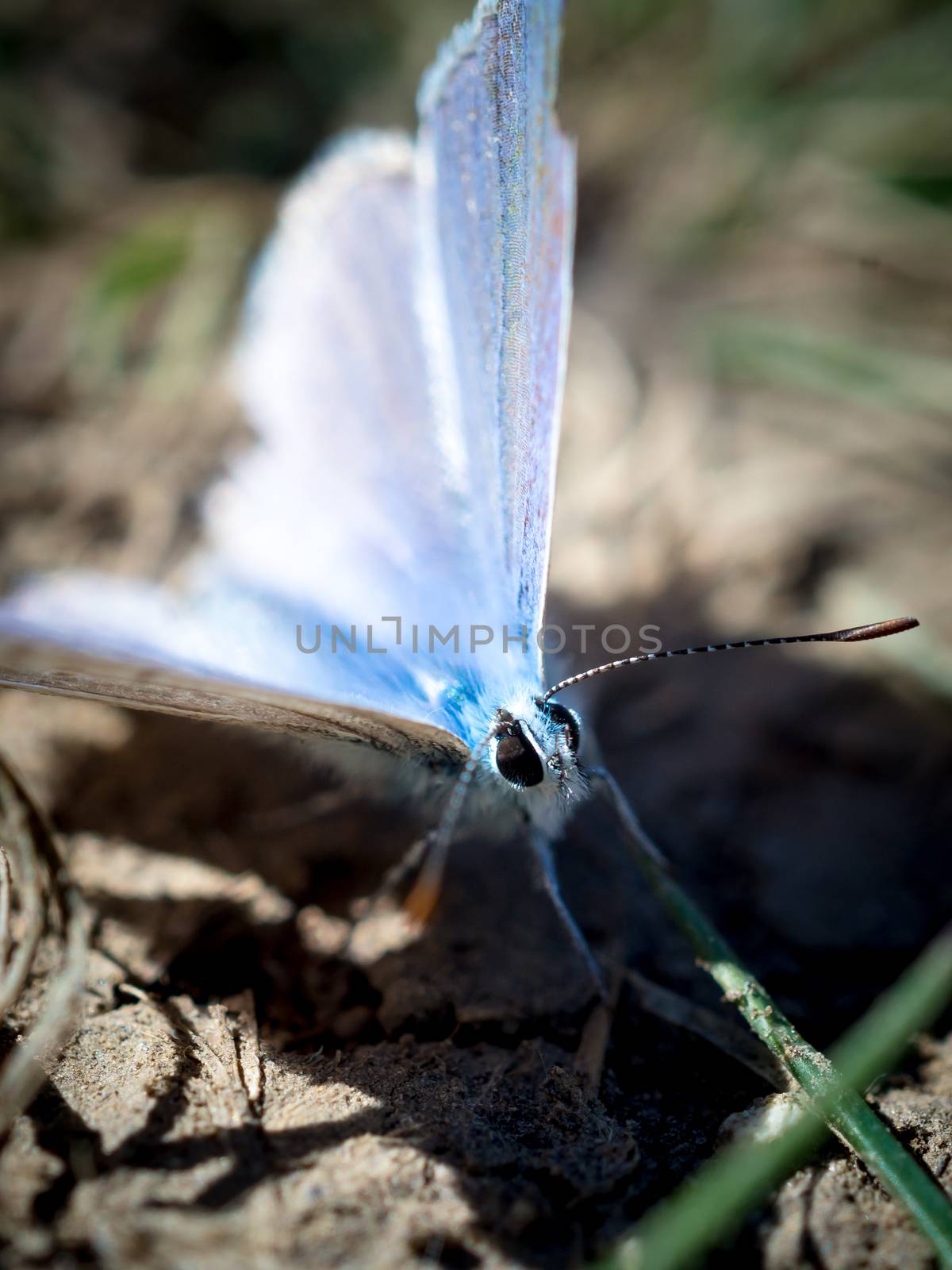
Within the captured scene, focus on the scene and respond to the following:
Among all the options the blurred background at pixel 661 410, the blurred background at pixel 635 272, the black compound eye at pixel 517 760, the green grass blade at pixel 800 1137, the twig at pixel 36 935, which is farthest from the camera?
the blurred background at pixel 635 272

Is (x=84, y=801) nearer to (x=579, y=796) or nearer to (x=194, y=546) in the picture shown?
(x=194, y=546)

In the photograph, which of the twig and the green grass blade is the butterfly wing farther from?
the twig

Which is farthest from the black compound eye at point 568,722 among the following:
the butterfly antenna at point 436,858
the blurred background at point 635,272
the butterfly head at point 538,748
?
the blurred background at point 635,272

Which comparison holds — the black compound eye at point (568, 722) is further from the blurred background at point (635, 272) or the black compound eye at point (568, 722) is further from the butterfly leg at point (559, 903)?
the blurred background at point (635, 272)

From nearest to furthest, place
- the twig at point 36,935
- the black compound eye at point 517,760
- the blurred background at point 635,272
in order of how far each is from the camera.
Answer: the twig at point 36,935
the black compound eye at point 517,760
the blurred background at point 635,272

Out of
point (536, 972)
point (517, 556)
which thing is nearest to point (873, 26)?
point (517, 556)

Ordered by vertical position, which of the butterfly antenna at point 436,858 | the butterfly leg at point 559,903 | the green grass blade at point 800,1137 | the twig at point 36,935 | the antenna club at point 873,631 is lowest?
the green grass blade at point 800,1137

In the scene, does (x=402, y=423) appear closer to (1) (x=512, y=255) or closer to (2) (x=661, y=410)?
(1) (x=512, y=255)
